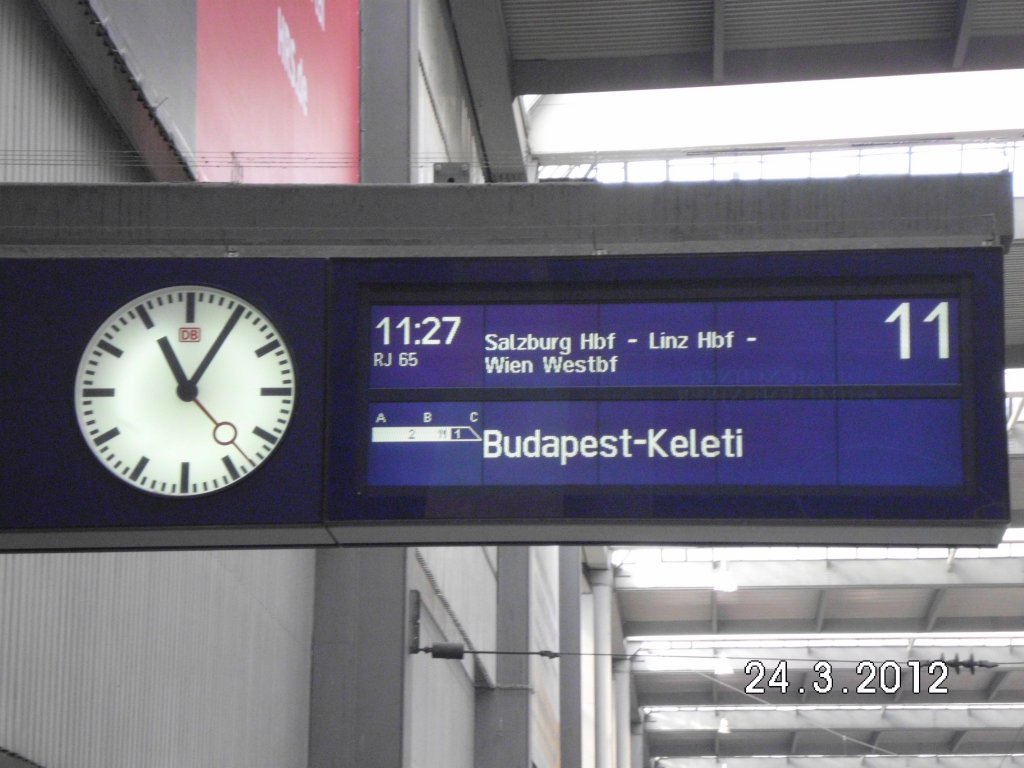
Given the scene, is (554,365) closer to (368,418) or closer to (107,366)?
(368,418)

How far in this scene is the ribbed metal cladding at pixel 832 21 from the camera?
2020 centimetres

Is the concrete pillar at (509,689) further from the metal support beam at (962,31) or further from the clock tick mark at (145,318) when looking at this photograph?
the clock tick mark at (145,318)

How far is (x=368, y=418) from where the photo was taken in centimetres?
546

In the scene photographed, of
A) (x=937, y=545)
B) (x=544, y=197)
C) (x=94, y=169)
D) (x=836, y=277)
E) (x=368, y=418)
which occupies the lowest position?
(x=937, y=545)

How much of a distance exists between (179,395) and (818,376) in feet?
6.99

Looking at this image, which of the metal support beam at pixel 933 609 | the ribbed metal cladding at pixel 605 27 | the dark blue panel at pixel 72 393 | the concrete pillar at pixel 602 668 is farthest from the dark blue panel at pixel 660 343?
the metal support beam at pixel 933 609

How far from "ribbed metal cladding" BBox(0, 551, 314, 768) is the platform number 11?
3868 mm

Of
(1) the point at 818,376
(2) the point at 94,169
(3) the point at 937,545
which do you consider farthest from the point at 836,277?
(2) the point at 94,169

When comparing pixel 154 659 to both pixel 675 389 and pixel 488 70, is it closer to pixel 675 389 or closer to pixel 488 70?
pixel 675 389

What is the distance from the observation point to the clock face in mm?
5363

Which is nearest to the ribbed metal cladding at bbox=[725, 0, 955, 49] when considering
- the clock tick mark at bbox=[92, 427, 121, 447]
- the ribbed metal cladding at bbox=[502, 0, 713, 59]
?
the ribbed metal cladding at bbox=[502, 0, 713, 59]

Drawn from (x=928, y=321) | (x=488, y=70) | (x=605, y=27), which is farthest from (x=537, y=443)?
(x=488, y=70)

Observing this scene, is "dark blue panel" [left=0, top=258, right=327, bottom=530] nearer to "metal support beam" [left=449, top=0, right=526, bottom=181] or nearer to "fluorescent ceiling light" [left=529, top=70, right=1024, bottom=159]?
"metal support beam" [left=449, top=0, right=526, bottom=181]

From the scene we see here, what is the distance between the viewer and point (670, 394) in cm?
550
